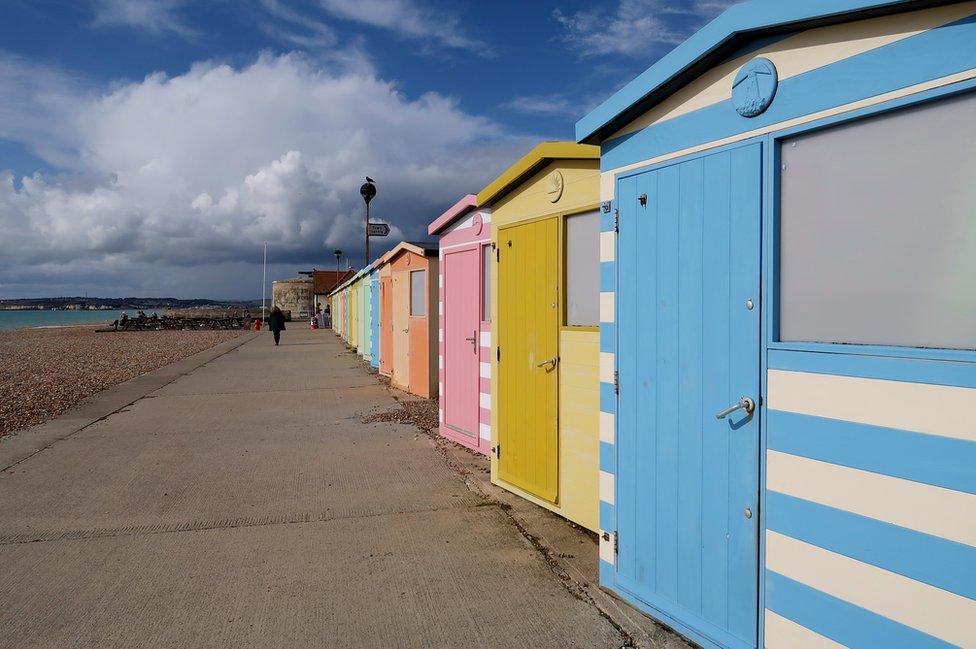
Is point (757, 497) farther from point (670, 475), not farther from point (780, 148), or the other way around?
point (780, 148)

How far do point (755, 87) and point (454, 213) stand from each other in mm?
5183

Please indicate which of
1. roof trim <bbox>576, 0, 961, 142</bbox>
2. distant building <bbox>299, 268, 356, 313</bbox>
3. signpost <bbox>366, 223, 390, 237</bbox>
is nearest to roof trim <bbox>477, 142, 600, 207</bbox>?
roof trim <bbox>576, 0, 961, 142</bbox>

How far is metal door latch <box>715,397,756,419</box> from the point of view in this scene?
10.1 feet

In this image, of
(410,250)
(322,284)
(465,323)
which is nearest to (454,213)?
(465,323)

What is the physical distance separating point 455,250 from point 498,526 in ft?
13.0

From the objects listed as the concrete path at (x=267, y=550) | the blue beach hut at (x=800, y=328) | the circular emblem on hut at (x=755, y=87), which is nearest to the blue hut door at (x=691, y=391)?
the blue beach hut at (x=800, y=328)

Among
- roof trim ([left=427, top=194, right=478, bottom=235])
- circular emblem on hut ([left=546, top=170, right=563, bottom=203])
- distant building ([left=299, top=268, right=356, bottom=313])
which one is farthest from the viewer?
distant building ([left=299, top=268, right=356, bottom=313])

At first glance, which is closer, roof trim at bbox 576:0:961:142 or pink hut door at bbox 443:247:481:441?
roof trim at bbox 576:0:961:142

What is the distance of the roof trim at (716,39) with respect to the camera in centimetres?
261

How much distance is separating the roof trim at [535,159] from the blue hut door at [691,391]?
Result: 1.08m

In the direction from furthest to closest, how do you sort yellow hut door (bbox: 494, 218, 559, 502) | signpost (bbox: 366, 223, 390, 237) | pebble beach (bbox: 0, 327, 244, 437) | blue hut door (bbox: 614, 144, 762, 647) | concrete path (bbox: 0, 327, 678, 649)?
signpost (bbox: 366, 223, 390, 237), pebble beach (bbox: 0, 327, 244, 437), yellow hut door (bbox: 494, 218, 559, 502), concrete path (bbox: 0, 327, 678, 649), blue hut door (bbox: 614, 144, 762, 647)

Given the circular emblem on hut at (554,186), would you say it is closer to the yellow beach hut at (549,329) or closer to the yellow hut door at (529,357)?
the yellow beach hut at (549,329)

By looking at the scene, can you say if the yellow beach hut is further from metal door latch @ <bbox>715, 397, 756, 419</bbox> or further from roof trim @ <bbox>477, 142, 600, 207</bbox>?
metal door latch @ <bbox>715, 397, 756, 419</bbox>

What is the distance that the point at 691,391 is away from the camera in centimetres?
345
